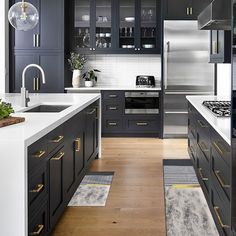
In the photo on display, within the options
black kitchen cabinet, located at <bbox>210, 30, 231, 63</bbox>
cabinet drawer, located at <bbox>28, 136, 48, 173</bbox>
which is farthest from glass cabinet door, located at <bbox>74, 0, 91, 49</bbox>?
cabinet drawer, located at <bbox>28, 136, 48, 173</bbox>

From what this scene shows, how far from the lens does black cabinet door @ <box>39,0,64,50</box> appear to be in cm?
782

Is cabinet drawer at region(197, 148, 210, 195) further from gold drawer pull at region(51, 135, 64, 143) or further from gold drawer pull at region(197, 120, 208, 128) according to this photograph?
gold drawer pull at region(51, 135, 64, 143)

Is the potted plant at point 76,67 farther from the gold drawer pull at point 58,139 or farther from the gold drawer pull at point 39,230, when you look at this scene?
the gold drawer pull at point 39,230

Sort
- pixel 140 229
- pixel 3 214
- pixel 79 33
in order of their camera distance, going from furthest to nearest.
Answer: pixel 79 33 < pixel 140 229 < pixel 3 214

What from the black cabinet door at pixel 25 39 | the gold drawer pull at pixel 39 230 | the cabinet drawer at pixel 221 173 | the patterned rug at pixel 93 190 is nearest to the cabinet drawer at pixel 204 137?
the cabinet drawer at pixel 221 173

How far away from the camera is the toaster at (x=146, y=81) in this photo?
812 centimetres

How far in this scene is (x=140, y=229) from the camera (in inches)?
138

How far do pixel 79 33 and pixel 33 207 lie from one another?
584 cm

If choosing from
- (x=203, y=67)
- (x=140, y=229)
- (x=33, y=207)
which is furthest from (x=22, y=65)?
(x=33, y=207)

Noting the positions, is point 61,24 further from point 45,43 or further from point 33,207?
point 33,207

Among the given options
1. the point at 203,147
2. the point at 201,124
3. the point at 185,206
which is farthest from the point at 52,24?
the point at 185,206

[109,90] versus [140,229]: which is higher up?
[109,90]

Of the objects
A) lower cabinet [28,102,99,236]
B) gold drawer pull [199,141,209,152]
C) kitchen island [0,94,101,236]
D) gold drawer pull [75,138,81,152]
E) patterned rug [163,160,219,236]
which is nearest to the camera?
kitchen island [0,94,101,236]

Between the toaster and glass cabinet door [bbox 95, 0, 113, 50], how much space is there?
2.54ft
